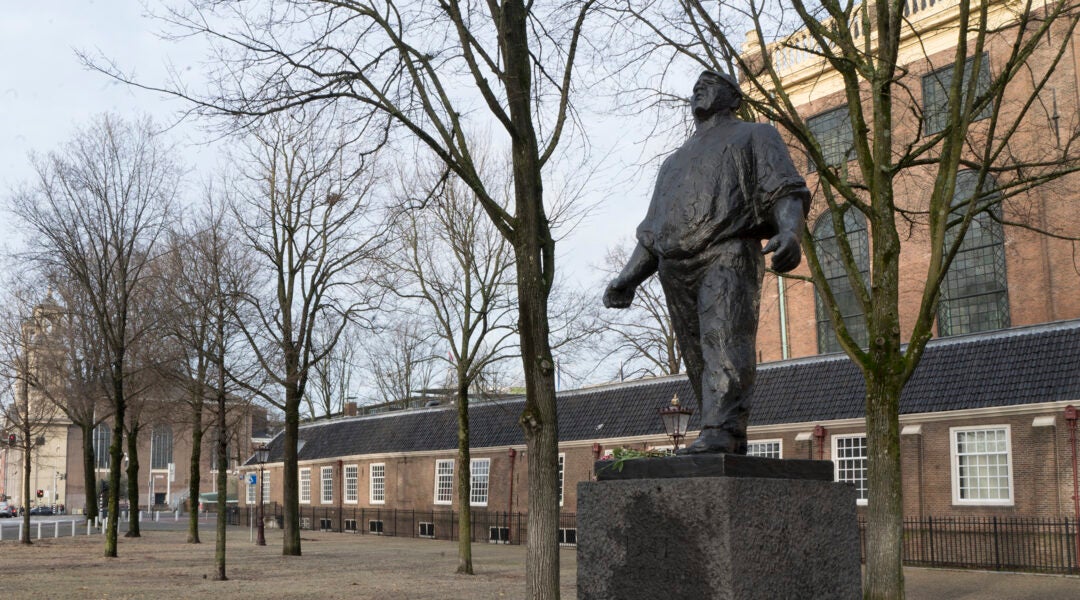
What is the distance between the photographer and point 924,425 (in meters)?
25.9

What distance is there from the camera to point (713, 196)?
17.4ft

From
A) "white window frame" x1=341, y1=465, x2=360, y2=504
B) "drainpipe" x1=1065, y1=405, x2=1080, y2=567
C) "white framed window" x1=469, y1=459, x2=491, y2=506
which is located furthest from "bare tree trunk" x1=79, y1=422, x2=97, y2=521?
"drainpipe" x1=1065, y1=405, x2=1080, y2=567

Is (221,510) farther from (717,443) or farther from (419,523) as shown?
(419,523)

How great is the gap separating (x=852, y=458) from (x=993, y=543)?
14.0ft

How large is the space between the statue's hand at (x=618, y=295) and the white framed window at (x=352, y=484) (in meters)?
44.5

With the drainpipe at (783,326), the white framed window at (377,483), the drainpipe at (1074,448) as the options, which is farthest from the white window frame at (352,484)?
the drainpipe at (1074,448)

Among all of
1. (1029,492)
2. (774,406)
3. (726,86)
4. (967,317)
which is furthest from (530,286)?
(967,317)

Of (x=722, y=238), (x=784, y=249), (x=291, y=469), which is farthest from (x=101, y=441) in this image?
(x=784, y=249)

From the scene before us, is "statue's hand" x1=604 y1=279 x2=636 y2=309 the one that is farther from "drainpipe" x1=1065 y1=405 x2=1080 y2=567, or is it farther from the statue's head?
"drainpipe" x1=1065 y1=405 x2=1080 y2=567

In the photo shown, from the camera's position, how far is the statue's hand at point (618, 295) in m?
5.83

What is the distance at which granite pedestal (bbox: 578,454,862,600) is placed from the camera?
4.64 m

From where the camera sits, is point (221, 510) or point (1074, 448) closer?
point (221, 510)

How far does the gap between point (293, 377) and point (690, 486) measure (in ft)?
73.3

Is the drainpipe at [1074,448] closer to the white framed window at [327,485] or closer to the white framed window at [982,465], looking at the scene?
the white framed window at [982,465]
